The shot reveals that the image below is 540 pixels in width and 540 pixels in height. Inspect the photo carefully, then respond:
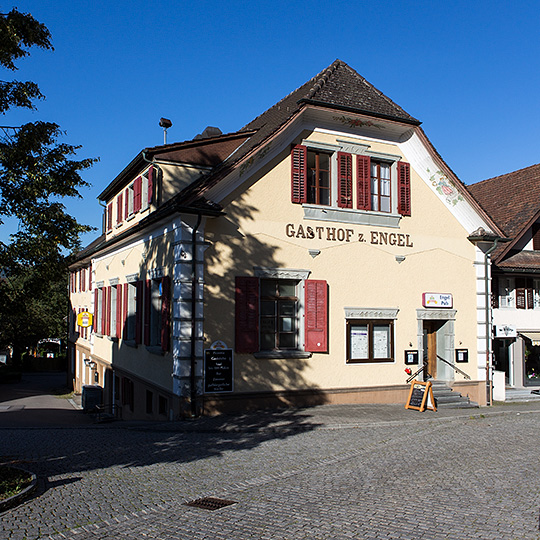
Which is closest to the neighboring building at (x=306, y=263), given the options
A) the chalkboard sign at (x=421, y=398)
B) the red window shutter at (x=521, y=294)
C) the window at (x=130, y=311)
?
the window at (x=130, y=311)

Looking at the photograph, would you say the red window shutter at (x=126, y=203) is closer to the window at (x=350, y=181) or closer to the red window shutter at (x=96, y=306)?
the red window shutter at (x=96, y=306)

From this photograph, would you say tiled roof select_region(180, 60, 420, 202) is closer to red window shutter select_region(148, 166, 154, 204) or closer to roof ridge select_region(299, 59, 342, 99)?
roof ridge select_region(299, 59, 342, 99)

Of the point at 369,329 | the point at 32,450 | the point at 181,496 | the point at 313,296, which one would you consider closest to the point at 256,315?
the point at 313,296

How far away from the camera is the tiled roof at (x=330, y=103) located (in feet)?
49.9

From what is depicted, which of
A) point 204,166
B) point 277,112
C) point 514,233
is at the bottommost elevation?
point 514,233

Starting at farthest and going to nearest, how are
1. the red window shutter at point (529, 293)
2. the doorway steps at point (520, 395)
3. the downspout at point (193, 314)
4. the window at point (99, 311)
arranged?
1. the window at point (99, 311)
2. the red window shutter at point (529, 293)
3. the doorway steps at point (520, 395)
4. the downspout at point (193, 314)

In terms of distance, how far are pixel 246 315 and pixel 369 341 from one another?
12.6 ft

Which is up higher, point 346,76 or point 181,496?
point 346,76

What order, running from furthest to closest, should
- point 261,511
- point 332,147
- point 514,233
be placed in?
1. point 514,233
2. point 332,147
3. point 261,511

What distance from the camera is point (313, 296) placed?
614 inches

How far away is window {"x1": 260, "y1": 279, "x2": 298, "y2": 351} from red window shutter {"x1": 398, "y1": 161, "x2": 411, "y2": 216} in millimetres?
4088

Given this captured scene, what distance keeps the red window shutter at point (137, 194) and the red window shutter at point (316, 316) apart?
6434 millimetres

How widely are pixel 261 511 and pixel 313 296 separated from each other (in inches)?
344

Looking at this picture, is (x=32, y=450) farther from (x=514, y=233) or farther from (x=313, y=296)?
(x=514, y=233)
